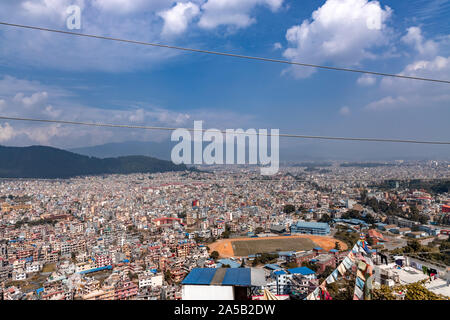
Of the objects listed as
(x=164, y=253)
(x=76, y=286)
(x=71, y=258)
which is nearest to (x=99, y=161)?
(x=71, y=258)

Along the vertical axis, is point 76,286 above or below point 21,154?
below

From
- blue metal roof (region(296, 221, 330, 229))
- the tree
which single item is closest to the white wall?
the tree

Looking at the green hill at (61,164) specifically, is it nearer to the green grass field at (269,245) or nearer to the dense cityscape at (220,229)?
the dense cityscape at (220,229)

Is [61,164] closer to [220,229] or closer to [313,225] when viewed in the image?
[220,229]

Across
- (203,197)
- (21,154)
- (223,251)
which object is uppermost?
(21,154)

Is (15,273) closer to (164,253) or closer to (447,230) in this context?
(164,253)

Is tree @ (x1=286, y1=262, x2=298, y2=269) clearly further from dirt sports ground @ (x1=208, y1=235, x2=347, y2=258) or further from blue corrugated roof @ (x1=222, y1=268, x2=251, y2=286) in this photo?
blue corrugated roof @ (x1=222, y1=268, x2=251, y2=286)

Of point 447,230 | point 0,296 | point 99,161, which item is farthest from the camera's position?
point 99,161
